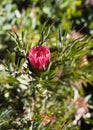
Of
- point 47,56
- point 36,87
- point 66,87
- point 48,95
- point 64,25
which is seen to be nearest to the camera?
point 47,56

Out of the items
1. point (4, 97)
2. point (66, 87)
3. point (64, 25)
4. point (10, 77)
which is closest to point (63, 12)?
point (64, 25)

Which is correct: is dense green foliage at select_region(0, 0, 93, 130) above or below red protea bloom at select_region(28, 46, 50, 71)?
above

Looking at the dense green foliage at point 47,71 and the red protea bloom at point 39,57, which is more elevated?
the dense green foliage at point 47,71

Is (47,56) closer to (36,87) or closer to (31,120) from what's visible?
(36,87)
